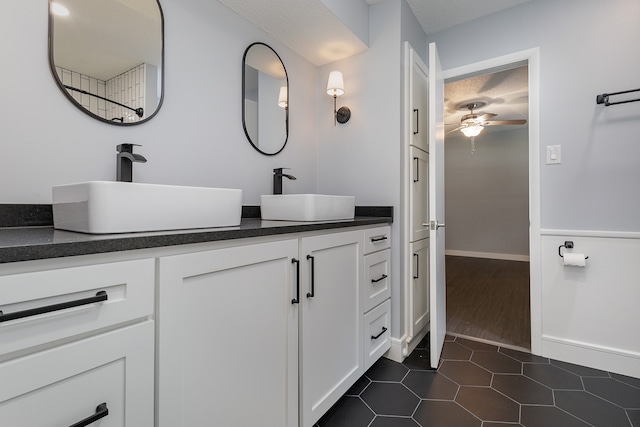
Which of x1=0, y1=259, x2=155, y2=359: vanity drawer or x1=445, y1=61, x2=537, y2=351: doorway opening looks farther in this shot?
x1=445, y1=61, x2=537, y2=351: doorway opening

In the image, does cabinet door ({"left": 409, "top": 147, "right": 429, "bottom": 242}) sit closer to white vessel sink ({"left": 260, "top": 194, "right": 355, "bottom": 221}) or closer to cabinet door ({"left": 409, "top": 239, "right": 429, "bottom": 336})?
cabinet door ({"left": 409, "top": 239, "right": 429, "bottom": 336})

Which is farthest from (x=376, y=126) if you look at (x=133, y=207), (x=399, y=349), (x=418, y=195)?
(x=133, y=207)

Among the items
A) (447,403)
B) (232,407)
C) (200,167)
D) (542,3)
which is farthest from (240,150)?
(542,3)

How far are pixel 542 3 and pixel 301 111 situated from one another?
5.69 feet

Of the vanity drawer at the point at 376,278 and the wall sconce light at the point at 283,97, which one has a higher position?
the wall sconce light at the point at 283,97

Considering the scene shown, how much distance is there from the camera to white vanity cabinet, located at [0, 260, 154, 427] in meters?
0.55

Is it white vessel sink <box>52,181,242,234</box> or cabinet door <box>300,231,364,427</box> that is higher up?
white vessel sink <box>52,181,242,234</box>

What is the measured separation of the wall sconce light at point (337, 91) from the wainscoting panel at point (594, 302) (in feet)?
5.04

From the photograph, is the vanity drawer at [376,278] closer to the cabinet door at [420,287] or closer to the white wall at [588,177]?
the cabinet door at [420,287]

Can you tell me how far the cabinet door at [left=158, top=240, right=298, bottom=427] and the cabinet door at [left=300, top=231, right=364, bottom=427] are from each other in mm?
75

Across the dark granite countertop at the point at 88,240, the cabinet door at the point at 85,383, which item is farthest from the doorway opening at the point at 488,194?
the cabinet door at the point at 85,383

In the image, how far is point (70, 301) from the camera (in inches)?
24.0

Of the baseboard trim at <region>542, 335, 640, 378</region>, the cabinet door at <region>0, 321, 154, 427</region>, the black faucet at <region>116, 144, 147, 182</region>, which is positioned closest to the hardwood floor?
the baseboard trim at <region>542, 335, 640, 378</region>

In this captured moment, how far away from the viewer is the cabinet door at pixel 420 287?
2076 millimetres
